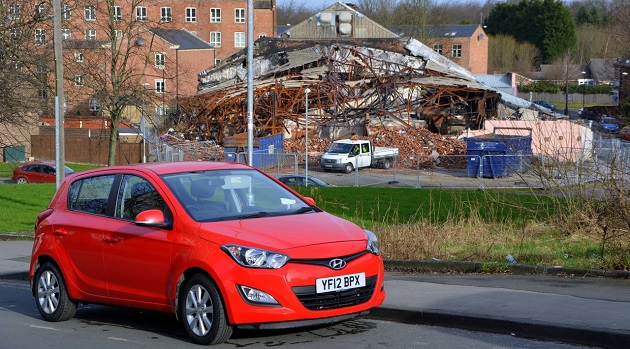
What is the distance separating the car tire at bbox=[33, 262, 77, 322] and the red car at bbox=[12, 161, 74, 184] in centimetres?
3536

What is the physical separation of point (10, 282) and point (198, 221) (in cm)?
653

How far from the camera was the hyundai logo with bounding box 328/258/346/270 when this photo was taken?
299 inches

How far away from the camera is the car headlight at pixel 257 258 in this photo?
743cm

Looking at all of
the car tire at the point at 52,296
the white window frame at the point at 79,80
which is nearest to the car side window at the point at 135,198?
the car tire at the point at 52,296

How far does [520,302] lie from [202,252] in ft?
A: 11.3

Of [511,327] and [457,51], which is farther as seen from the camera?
[457,51]

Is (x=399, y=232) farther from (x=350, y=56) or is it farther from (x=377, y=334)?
(x=350, y=56)

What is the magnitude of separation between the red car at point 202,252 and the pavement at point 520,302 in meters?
0.89

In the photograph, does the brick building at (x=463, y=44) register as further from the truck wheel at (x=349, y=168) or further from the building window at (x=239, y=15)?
the truck wheel at (x=349, y=168)

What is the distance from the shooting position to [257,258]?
24.5 ft

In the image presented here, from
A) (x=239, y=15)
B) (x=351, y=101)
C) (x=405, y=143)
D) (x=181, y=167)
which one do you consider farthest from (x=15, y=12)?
(x=239, y=15)

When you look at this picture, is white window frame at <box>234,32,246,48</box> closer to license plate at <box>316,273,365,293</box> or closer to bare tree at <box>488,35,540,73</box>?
bare tree at <box>488,35,540,73</box>

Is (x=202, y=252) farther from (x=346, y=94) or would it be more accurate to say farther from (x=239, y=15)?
(x=239, y=15)

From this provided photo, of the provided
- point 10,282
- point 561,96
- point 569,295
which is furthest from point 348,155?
point 561,96
